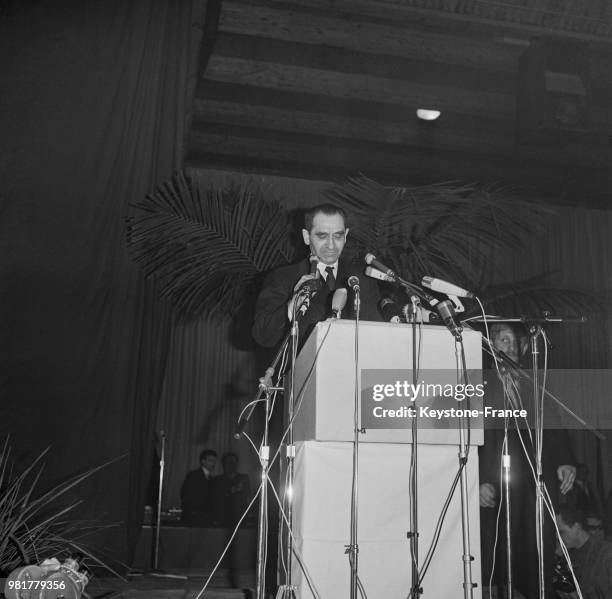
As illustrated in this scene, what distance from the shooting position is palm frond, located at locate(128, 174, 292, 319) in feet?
14.2

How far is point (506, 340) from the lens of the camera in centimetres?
382

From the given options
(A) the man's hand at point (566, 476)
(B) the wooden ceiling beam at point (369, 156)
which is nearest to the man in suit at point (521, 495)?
(A) the man's hand at point (566, 476)

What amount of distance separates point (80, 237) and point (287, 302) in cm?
122

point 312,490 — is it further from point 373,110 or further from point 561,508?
point 373,110

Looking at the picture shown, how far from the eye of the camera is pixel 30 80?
11.1ft

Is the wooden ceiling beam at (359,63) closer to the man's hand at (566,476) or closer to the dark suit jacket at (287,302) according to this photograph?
the dark suit jacket at (287,302)

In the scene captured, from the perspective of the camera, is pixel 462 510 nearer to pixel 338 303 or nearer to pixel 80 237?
pixel 338 303

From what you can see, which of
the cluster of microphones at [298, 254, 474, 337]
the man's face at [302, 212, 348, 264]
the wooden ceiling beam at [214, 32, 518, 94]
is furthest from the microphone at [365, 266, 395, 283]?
the wooden ceiling beam at [214, 32, 518, 94]

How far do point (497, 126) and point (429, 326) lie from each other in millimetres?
5494

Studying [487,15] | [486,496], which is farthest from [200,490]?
[487,15]

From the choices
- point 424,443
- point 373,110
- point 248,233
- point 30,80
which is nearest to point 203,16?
point 248,233

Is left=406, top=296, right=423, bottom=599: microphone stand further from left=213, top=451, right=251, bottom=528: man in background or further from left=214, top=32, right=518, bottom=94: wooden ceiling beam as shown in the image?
left=213, top=451, right=251, bottom=528: man in background

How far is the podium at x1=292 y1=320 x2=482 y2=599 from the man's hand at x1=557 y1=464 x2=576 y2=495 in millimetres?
2135

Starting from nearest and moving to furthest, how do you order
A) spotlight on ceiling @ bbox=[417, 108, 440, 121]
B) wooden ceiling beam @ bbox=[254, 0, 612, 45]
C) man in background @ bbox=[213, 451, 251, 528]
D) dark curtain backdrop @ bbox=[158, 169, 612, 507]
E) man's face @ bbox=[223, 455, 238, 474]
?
1. wooden ceiling beam @ bbox=[254, 0, 612, 45]
2. spotlight on ceiling @ bbox=[417, 108, 440, 121]
3. man in background @ bbox=[213, 451, 251, 528]
4. man's face @ bbox=[223, 455, 238, 474]
5. dark curtain backdrop @ bbox=[158, 169, 612, 507]
